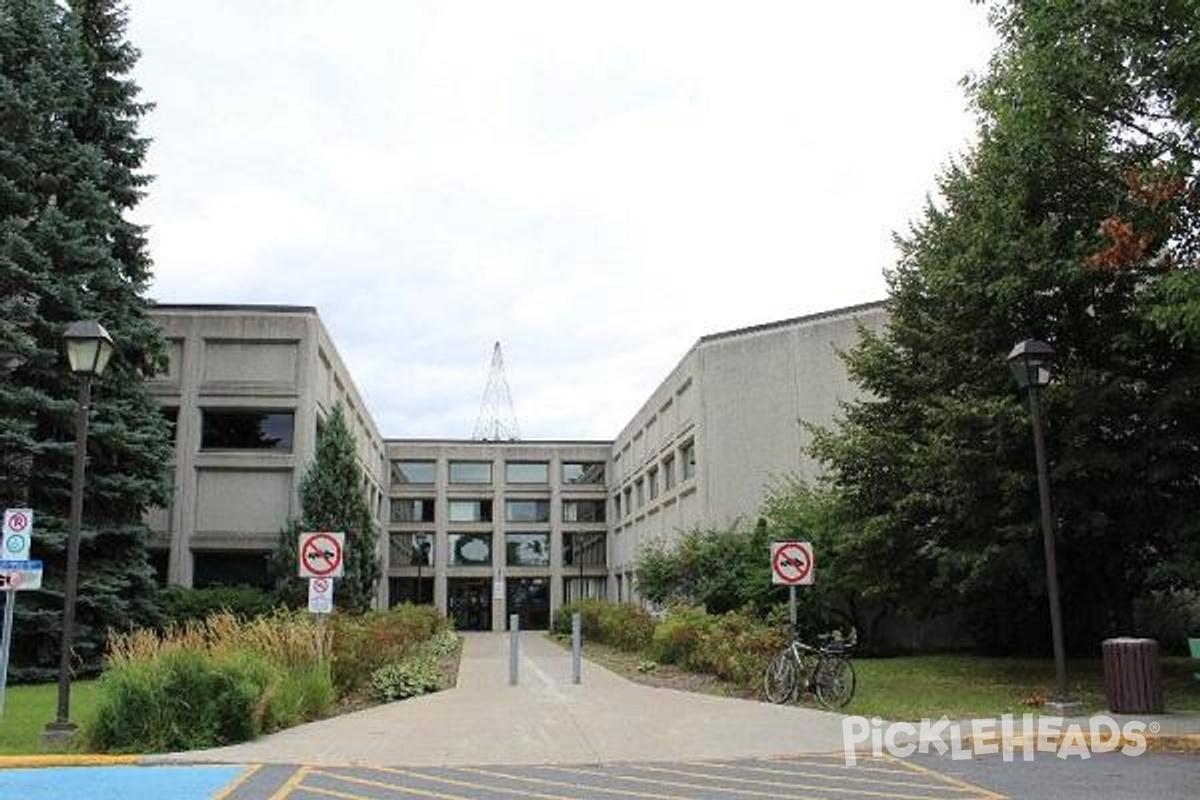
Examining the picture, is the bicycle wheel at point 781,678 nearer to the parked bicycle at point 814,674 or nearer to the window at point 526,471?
the parked bicycle at point 814,674

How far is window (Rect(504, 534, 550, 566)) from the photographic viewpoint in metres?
72.3

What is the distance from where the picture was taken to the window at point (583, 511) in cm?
7212

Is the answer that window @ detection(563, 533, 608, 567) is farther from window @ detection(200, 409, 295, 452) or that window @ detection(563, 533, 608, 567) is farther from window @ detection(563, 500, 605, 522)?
window @ detection(200, 409, 295, 452)

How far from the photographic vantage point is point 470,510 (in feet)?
241

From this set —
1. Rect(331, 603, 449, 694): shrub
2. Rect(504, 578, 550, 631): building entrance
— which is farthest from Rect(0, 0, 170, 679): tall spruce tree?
Rect(504, 578, 550, 631): building entrance

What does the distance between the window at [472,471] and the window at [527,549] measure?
436 cm

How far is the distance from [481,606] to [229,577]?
3641 centimetres

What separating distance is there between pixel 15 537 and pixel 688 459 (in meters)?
31.2

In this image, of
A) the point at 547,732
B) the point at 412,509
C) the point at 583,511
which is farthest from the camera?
the point at 412,509

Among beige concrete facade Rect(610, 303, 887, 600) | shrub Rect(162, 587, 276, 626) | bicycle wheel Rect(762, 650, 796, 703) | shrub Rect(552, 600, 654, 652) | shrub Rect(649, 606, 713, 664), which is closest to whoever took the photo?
bicycle wheel Rect(762, 650, 796, 703)

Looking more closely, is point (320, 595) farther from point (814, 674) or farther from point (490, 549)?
point (490, 549)

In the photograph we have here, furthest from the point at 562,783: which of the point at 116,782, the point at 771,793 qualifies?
the point at 116,782

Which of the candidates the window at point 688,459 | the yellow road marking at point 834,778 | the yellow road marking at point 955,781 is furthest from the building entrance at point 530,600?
the yellow road marking at point 834,778

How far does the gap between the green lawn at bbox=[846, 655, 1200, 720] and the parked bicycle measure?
0.35 m
